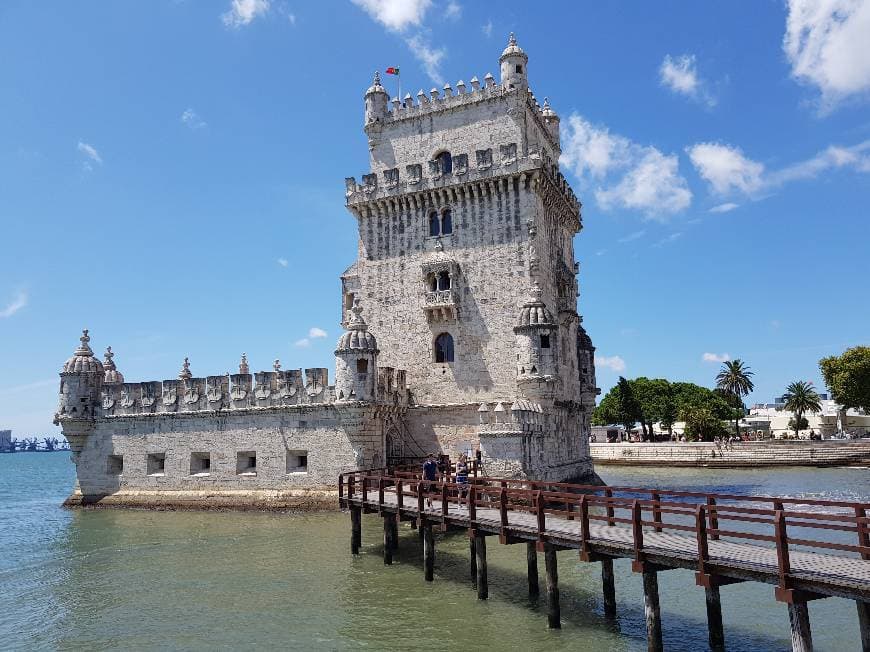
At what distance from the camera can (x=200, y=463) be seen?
112ft

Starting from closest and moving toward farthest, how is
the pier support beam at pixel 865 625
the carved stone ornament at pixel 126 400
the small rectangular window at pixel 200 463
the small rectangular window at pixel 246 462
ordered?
the pier support beam at pixel 865 625 → the small rectangular window at pixel 246 462 → the small rectangular window at pixel 200 463 → the carved stone ornament at pixel 126 400

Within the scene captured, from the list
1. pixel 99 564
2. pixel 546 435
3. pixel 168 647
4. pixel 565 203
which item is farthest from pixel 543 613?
pixel 565 203

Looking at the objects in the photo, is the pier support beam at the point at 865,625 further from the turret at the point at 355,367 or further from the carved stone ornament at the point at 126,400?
the carved stone ornament at the point at 126,400

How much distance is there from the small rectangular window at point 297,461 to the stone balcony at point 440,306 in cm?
879

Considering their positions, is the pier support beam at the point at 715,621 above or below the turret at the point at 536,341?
below

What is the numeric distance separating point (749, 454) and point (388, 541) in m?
44.6

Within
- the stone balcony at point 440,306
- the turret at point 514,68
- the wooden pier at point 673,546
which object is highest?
the turret at point 514,68

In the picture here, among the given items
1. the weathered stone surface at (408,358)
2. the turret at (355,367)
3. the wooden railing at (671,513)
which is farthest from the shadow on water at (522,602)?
the turret at (355,367)

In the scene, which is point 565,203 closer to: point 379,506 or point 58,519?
point 379,506

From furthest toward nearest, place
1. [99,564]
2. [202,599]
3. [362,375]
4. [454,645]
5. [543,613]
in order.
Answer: [362,375]
[99,564]
[202,599]
[543,613]
[454,645]

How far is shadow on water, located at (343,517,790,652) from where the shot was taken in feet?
47.2

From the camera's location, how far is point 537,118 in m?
35.6

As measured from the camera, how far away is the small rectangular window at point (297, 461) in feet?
102

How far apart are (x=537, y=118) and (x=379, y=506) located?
76.0 ft
